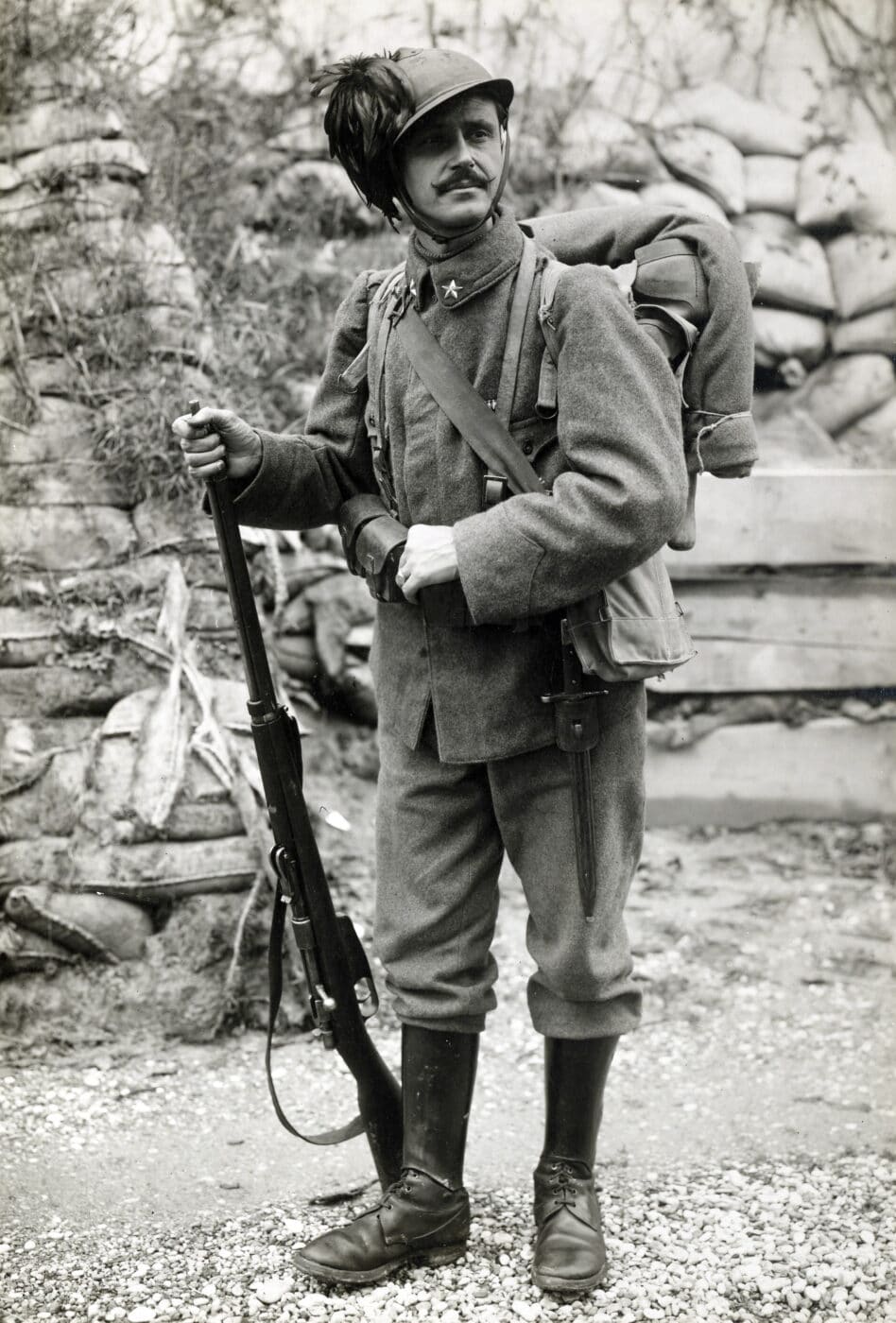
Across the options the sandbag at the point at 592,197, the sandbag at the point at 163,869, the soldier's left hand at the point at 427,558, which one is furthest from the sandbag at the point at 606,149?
the soldier's left hand at the point at 427,558

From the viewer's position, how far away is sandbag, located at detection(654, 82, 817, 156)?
5.16 m

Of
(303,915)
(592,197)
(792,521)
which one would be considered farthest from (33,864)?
(592,197)

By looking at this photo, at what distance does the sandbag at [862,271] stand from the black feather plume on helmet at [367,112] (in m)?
3.39

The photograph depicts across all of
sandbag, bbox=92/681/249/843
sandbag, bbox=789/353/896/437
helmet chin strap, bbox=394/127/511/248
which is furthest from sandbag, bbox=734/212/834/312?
helmet chin strap, bbox=394/127/511/248

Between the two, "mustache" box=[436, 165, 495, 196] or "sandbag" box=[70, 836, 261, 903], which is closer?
"mustache" box=[436, 165, 495, 196]

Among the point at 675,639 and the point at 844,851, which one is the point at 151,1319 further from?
the point at 844,851

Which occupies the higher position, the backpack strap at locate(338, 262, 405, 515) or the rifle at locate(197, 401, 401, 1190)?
the backpack strap at locate(338, 262, 405, 515)

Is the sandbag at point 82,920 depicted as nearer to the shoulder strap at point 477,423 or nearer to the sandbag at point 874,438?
the shoulder strap at point 477,423

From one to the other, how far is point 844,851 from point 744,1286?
2711 millimetres

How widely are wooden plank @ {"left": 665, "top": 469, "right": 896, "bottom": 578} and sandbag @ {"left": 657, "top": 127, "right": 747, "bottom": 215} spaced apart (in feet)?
3.68

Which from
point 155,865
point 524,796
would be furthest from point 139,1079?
point 524,796

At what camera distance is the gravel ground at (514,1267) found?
241cm

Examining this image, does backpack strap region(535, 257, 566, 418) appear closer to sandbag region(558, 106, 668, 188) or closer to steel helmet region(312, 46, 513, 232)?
steel helmet region(312, 46, 513, 232)

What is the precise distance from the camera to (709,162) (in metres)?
5.21
